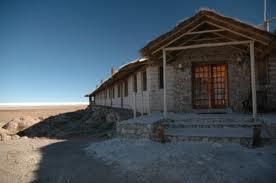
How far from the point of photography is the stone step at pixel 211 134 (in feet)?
25.3

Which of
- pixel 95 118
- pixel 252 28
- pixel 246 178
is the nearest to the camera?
pixel 246 178

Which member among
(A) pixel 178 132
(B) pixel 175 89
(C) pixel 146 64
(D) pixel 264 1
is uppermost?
(D) pixel 264 1

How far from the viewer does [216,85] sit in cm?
1235

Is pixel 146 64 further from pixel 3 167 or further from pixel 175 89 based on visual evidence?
pixel 3 167

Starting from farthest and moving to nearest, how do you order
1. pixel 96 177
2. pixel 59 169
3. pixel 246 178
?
pixel 59 169
pixel 96 177
pixel 246 178

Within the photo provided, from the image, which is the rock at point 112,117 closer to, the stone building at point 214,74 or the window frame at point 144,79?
the window frame at point 144,79

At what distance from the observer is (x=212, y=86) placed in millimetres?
12328

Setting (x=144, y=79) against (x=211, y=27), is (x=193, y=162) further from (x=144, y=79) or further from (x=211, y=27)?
(x=144, y=79)

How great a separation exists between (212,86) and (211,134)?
458 cm

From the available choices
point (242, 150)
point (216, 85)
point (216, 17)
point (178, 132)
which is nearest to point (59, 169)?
point (178, 132)

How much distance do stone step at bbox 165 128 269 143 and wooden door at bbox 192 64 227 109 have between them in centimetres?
363

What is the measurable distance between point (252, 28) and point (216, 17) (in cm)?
121

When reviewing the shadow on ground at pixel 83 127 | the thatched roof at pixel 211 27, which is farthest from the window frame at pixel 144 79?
the thatched roof at pixel 211 27

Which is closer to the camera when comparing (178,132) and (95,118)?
(178,132)
